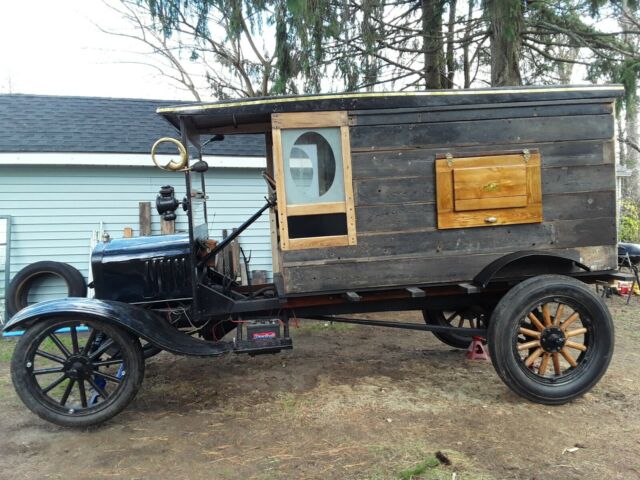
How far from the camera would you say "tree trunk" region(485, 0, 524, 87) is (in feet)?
18.3

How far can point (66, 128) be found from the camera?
7.49 m

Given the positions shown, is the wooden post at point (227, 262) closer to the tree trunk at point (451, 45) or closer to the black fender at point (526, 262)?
the black fender at point (526, 262)

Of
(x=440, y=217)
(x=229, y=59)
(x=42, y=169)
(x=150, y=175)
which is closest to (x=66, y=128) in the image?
(x=42, y=169)

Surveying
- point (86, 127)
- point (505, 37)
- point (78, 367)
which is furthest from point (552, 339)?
point (86, 127)

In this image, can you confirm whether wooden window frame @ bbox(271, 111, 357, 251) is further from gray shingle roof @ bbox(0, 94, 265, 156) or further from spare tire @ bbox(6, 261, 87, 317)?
gray shingle roof @ bbox(0, 94, 265, 156)

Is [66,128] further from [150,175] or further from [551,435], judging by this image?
[551,435]

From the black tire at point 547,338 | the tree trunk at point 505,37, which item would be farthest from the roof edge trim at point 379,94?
the tree trunk at point 505,37

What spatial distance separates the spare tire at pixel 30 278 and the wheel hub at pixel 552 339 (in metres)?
5.49

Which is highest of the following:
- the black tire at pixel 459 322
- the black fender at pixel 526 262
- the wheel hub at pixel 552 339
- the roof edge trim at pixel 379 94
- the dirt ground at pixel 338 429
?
the roof edge trim at pixel 379 94

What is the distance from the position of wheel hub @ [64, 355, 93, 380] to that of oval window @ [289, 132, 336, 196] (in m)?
1.98

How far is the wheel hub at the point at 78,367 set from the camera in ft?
10.8

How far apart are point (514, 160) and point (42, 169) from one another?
6.67m

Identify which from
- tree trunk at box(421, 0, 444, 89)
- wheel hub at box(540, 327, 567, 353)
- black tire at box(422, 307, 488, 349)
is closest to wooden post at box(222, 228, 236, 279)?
black tire at box(422, 307, 488, 349)

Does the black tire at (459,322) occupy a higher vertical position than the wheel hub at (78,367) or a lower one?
lower
